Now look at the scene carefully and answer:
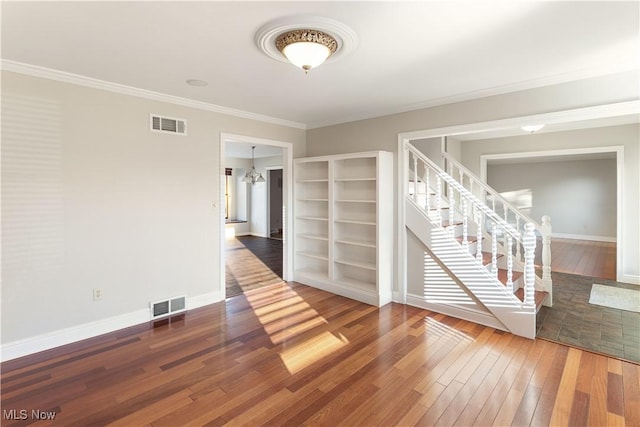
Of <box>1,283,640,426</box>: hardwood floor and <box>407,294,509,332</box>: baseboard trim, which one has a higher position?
<box>407,294,509,332</box>: baseboard trim

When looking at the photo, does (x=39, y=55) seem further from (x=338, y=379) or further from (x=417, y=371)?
(x=417, y=371)

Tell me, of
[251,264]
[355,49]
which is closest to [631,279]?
[355,49]

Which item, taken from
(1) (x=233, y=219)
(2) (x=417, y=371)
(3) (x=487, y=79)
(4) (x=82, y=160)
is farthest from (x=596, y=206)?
(4) (x=82, y=160)

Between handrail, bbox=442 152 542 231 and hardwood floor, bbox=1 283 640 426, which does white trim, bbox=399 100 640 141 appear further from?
hardwood floor, bbox=1 283 640 426

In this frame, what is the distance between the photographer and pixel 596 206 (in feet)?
29.2

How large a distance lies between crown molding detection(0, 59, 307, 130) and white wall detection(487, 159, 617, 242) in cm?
864

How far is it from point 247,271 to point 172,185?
2479 mm

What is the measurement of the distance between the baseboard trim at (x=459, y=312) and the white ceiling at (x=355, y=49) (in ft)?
7.60

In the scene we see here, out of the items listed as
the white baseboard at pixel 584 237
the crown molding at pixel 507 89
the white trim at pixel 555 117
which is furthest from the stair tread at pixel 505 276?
the white baseboard at pixel 584 237

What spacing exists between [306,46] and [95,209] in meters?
2.54

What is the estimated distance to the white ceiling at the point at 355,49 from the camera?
1903 millimetres

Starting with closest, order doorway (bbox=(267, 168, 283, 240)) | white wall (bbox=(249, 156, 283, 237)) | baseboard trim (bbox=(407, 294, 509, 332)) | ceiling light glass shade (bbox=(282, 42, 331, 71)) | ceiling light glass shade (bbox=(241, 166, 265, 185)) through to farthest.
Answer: ceiling light glass shade (bbox=(282, 42, 331, 71)), baseboard trim (bbox=(407, 294, 509, 332)), ceiling light glass shade (bbox=(241, 166, 265, 185)), white wall (bbox=(249, 156, 283, 237)), doorway (bbox=(267, 168, 283, 240))

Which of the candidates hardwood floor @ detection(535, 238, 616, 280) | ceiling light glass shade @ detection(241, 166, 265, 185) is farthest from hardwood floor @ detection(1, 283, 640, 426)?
ceiling light glass shade @ detection(241, 166, 265, 185)

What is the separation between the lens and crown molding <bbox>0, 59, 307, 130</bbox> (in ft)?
8.92
